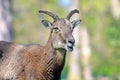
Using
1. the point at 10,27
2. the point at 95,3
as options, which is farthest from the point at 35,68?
the point at 95,3

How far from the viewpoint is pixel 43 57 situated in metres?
15.0

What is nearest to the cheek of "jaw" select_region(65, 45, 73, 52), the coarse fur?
the coarse fur

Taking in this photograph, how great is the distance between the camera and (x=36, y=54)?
15.2 meters

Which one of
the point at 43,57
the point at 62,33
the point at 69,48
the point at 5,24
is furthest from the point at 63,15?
the point at 69,48

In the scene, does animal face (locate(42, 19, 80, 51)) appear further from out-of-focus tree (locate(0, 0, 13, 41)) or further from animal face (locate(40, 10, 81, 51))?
out-of-focus tree (locate(0, 0, 13, 41))

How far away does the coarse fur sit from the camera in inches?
570

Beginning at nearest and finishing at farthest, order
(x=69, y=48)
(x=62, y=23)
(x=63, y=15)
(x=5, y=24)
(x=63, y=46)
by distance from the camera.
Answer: (x=69, y=48) < (x=63, y=46) < (x=62, y=23) < (x=5, y=24) < (x=63, y=15)

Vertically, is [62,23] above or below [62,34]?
above

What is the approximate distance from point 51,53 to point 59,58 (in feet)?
0.98

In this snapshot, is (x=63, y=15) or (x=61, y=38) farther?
(x=63, y=15)

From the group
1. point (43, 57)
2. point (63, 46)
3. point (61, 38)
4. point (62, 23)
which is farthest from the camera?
point (43, 57)

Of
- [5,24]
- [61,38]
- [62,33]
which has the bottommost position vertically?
[61,38]

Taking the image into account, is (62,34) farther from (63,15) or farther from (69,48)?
(63,15)

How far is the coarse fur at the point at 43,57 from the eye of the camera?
1447 centimetres
